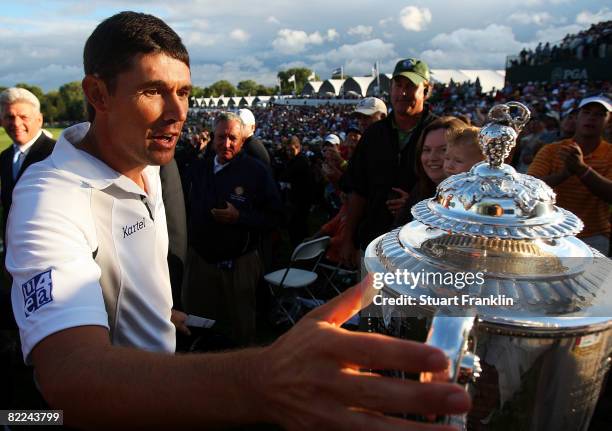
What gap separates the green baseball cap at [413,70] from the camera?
3.21 metres

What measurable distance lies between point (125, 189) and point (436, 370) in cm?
126

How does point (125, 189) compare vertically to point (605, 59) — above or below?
below

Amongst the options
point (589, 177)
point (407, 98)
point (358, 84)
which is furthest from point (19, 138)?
point (358, 84)

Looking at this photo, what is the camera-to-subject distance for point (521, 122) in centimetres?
90

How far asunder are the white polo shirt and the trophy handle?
70cm

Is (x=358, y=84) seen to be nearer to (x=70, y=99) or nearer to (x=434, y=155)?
(x=434, y=155)

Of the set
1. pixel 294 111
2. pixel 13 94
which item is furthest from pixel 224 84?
pixel 13 94

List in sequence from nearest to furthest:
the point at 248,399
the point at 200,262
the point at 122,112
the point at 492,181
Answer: the point at 248,399
the point at 492,181
the point at 122,112
the point at 200,262

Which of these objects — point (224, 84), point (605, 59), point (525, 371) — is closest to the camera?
point (525, 371)

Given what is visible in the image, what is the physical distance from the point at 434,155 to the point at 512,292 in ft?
6.26

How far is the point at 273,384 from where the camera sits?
499 millimetres

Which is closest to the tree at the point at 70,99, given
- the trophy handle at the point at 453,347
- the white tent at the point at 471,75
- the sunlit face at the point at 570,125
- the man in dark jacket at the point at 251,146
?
the white tent at the point at 471,75

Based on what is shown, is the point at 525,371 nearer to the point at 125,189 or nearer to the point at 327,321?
the point at 327,321

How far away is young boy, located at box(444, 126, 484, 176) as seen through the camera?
2.04 meters
